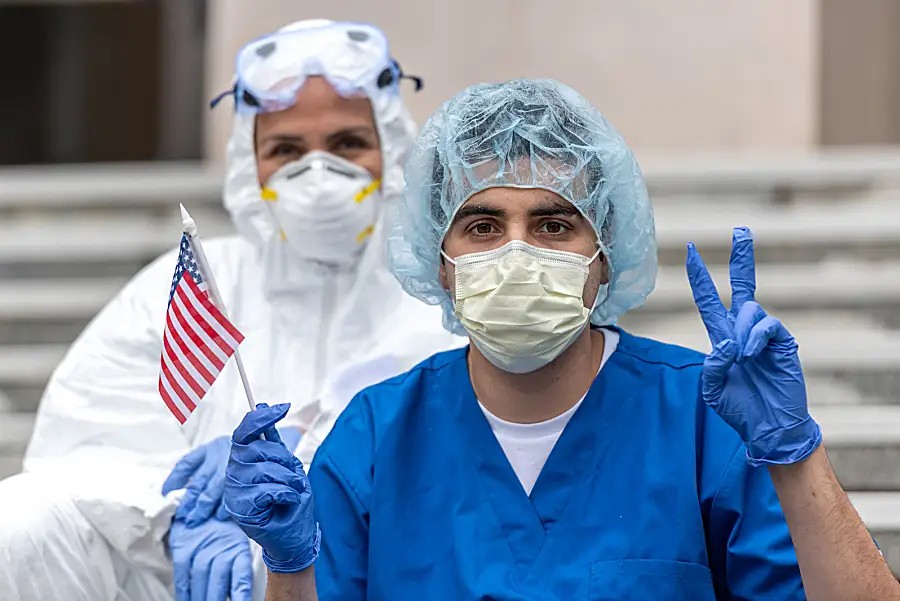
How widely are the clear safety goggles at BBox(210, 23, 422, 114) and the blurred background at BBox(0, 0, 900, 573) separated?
1433mm

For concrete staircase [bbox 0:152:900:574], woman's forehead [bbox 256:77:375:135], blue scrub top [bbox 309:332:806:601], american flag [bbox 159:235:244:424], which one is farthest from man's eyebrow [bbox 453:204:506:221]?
concrete staircase [bbox 0:152:900:574]

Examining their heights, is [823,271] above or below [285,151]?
below

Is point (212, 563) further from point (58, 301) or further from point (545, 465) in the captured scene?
point (58, 301)

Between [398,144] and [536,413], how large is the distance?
107 cm

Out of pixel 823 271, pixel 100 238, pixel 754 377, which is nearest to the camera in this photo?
pixel 754 377

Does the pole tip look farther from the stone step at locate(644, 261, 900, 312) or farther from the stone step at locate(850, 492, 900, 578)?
the stone step at locate(644, 261, 900, 312)

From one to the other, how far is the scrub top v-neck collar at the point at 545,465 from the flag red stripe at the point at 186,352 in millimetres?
425

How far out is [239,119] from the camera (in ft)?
9.57

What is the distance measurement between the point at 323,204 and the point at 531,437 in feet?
2.95

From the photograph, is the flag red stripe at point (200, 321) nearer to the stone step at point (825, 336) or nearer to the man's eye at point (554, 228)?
the man's eye at point (554, 228)

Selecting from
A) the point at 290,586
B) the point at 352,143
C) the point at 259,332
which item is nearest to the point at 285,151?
the point at 352,143

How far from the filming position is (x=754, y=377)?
5.49 ft

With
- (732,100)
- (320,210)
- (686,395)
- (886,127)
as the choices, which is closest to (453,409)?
(686,395)

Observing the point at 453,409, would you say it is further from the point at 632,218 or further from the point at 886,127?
the point at 886,127
